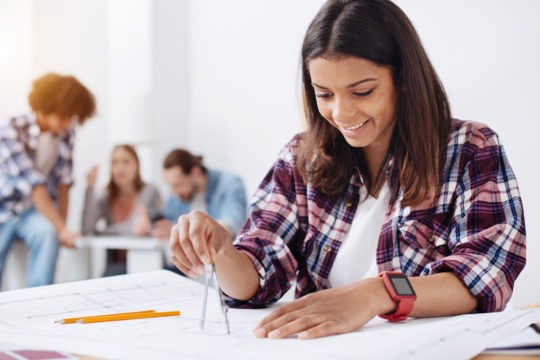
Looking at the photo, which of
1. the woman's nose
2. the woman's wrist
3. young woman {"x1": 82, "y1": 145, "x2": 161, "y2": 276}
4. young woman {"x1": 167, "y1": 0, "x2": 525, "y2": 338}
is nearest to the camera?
the woman's wrist

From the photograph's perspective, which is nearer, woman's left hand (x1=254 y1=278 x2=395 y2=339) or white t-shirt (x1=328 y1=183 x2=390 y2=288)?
woman's left hand (x1=254 y1=278 x2=395 y2=339)

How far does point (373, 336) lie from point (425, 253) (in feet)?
1.15

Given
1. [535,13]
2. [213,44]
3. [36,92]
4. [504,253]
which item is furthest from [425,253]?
[213,44]

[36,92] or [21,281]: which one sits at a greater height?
[36,92]

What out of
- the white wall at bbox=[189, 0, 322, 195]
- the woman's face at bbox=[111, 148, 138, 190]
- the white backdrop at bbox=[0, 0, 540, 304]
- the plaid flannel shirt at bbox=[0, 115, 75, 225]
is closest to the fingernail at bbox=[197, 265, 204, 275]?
the white backdrop at bbox=[0, 0, 540, 304]

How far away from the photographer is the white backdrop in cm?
227

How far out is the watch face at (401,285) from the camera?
81 centimetres

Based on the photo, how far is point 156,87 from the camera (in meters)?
3.81

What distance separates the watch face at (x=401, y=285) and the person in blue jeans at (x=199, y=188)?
2.39m

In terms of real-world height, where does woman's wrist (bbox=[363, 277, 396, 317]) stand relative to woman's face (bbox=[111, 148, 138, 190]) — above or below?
above

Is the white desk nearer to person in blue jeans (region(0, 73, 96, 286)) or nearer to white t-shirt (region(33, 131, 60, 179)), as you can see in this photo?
person in blue jeans (region(0, 73, 96, 286))

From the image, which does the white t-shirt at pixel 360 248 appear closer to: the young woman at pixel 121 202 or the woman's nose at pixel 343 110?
the woman's nose at pixel 343 110

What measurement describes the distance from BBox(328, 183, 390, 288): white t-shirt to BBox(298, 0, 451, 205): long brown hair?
0.13ft

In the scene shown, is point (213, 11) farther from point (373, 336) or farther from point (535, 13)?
point (373, 336)
